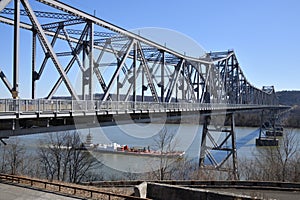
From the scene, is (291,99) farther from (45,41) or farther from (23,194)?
(23,194)

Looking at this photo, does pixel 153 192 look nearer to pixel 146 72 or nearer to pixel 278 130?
pixel 146 72

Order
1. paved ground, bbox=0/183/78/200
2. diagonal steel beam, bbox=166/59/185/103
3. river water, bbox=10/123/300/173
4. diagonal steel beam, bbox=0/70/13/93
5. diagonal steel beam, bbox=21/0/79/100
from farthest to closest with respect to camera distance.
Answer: river water, bbox=10/123/300/173 < diagonal steel beam, bbox=166/59/185/103 < diagonal steel beam, bbox=21/0/79/100 < diagonal steel beam, bbox=0/70/13/93 < paved ground, bbox=0/183/78/200

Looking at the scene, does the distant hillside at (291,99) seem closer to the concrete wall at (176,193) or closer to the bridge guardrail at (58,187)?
the concrete wall at (176,193)

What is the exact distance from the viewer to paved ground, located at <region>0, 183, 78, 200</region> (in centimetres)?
1247

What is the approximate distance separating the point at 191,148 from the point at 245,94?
39.6 metres

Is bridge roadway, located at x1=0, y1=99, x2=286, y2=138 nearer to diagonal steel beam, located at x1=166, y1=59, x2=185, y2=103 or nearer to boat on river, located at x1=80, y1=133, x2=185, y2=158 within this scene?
diagonal steel beam, located at x1=166, y1=59, x2=185, y2=103

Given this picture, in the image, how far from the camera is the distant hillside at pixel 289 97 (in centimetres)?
14925

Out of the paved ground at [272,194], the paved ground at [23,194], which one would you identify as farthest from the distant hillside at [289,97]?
the paved ground at [23,194]

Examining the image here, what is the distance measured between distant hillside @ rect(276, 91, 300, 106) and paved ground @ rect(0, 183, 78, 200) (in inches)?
5971

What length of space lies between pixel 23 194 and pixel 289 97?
163 m

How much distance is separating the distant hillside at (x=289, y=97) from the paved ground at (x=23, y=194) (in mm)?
151669

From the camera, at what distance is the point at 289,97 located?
157m

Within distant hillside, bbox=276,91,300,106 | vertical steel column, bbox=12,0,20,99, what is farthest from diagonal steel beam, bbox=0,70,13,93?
distant hillside, bbox=276,91,300,106

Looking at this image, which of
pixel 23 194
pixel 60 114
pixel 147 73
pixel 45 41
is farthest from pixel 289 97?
pixel 23 194
